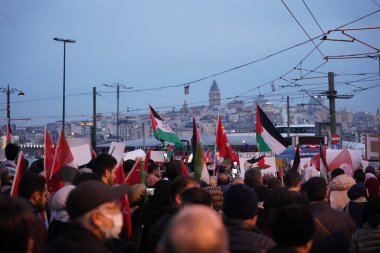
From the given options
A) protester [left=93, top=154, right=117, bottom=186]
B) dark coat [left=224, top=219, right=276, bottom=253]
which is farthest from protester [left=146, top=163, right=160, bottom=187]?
dark coat [left=224, top=219, right=276, bottom=253]

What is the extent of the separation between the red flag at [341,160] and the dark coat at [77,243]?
11.0 metres

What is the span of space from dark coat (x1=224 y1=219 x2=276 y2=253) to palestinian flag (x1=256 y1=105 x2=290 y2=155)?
9.61 meters

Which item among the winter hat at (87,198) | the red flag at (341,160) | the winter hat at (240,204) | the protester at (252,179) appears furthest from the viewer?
the red flag at (341,160)

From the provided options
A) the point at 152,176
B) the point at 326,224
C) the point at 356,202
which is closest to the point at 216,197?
the point at 356,202

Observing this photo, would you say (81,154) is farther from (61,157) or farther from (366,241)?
(366,241)

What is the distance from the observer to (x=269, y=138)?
1388cm

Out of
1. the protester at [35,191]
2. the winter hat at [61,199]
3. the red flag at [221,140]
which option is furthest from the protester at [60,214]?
the red flag at [221,140]

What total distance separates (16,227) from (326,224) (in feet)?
11.1

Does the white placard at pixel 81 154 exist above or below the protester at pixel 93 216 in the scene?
above

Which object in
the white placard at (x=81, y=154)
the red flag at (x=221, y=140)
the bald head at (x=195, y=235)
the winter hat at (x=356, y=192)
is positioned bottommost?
the winter hat at (x=356, y=192)

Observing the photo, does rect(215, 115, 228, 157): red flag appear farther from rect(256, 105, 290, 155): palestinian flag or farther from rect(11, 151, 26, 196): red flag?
rect(11, 151, 26, 196): red flag

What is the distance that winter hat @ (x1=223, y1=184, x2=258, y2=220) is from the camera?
174 inches

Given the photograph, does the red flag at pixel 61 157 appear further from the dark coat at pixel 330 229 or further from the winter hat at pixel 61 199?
the dark coat at pixel 330 229

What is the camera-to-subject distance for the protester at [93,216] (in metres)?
3.71
